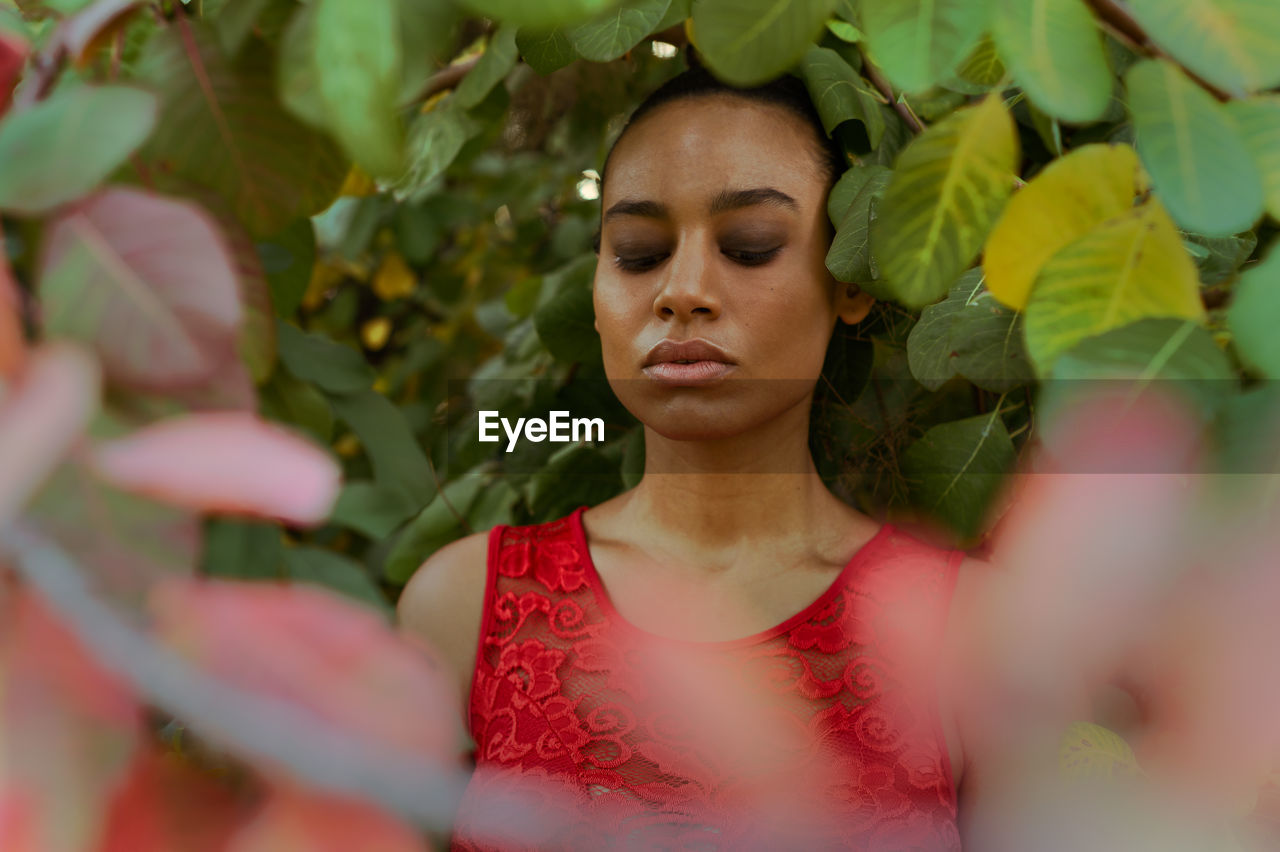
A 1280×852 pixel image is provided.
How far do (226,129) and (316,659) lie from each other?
0.25 meters

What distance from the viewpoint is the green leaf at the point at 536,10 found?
314 millimetres

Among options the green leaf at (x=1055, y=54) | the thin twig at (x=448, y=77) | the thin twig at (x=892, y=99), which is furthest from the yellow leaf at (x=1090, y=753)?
the thin twig at (x=448, y=77)

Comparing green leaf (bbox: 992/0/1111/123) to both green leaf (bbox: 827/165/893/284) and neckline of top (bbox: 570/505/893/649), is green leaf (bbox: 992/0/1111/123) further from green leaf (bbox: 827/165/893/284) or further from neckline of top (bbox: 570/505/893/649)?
Result: neckline of top (bbox: 570/505/893/649)

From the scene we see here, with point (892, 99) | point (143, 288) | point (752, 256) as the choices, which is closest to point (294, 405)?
point (143, 288)

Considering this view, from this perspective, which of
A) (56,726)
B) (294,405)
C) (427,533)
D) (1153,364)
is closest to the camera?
(56,726)

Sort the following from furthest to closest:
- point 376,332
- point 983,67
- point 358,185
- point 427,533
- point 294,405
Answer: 1. point 376,332
2. point 427,533
3. point 358,185
4. point 983,67
5. point 294,405

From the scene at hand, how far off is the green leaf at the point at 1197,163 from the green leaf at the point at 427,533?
0.96 metres

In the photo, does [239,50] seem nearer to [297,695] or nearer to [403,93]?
[403,93]

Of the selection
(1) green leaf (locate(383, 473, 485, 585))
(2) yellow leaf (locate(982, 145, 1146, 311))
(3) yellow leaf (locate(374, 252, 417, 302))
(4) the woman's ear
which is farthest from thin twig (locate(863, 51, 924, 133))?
(3) yellow leaf (locate(374, 252, 417, 302))

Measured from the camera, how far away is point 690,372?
82 cm

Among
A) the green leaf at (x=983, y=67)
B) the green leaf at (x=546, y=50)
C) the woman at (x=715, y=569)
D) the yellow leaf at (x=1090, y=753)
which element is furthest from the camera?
the woman at (x=715, y=569)

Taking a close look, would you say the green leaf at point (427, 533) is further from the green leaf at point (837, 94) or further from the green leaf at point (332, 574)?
the green leaf at point (332, 574)

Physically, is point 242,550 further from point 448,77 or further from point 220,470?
point 448,77

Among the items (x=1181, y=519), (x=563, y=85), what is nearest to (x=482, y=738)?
(x=1181, y=519)
